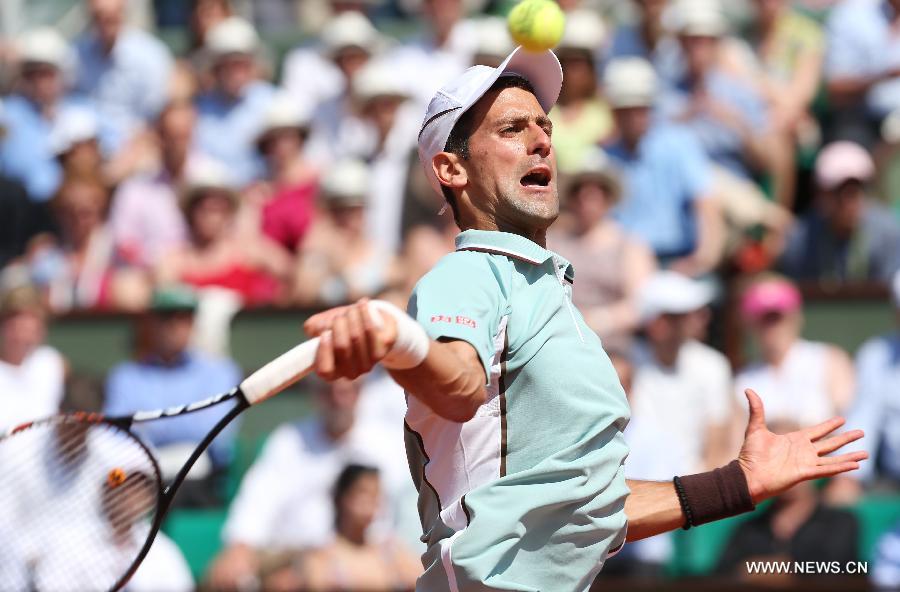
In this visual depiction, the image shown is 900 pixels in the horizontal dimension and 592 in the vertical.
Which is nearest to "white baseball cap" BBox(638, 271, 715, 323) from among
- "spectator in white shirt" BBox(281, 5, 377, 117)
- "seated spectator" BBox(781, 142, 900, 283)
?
"seated spectator" BBox(781, 142, 900, 283)

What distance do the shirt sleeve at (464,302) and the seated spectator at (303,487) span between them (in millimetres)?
4397

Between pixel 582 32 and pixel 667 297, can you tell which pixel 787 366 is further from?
pixel 582 32

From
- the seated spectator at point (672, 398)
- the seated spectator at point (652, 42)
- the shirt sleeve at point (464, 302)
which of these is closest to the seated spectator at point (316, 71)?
the seated spectator at point (652, 42)

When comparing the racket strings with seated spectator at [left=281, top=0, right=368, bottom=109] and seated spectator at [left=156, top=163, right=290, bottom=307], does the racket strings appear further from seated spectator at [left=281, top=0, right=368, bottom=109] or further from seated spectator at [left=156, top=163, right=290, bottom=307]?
seated spectator at [left=281, top=0, right=368, bottom=109]

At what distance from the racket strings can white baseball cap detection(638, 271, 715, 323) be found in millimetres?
3817

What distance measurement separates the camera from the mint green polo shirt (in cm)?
370

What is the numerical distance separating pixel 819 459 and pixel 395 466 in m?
4.19

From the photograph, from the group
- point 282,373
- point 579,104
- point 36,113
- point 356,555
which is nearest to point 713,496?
point 282,373

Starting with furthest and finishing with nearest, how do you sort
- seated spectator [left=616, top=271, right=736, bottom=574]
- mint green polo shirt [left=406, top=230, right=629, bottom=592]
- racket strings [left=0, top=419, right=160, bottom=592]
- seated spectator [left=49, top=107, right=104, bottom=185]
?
seated spectator [left=49, top=107, right=104, bottom=185] → seated spectator [left=616, top=271, right=736, bottom=574] → racket strings [left=0, top=419, right=160, bottom=592] → mint green polo shirt [left=406, top=230, right=629, bottom=592]

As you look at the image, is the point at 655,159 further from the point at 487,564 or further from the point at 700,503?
the point at 487,564

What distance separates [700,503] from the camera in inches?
167

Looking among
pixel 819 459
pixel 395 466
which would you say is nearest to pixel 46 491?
pixel 819 459

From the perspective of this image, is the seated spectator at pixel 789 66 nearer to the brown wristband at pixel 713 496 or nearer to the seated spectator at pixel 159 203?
the seated spectator at pixel 159 203

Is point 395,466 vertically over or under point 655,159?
under
